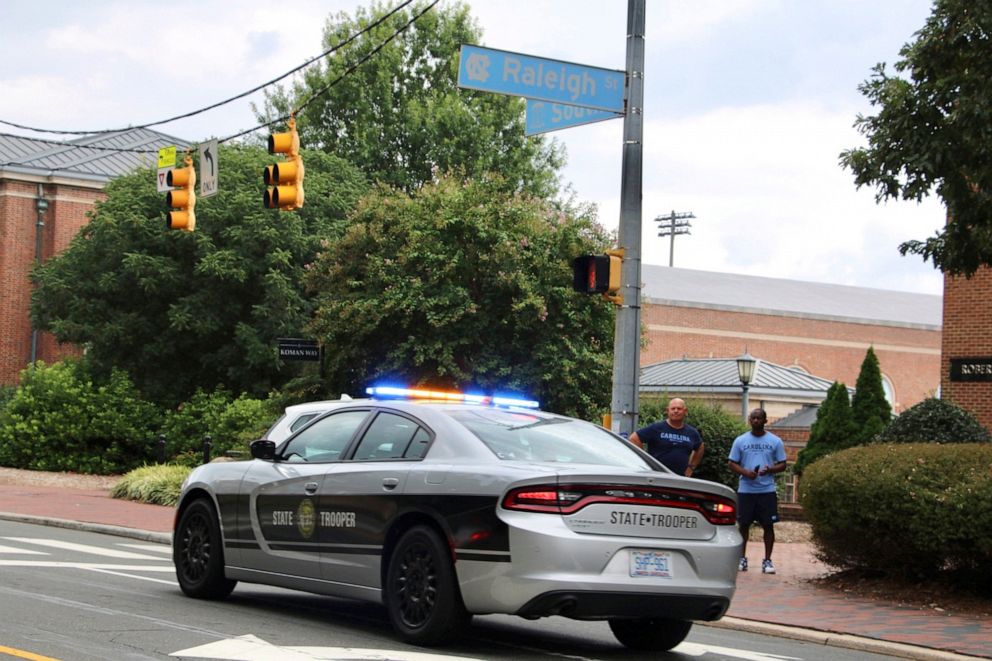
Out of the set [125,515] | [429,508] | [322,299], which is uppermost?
[322,299]

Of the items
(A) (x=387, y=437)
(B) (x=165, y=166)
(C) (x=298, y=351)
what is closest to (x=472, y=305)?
(C) (x=298, y=351)

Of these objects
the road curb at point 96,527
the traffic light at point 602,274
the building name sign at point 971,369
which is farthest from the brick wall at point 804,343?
the traffic light at point 602,274

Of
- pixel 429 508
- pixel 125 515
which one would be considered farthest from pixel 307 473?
pixel 125 515

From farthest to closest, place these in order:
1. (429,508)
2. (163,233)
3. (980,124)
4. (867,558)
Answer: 1. (163,233)
2. (980,124)
3. (867,558)
4. (429,508)

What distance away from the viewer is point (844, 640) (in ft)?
34.7

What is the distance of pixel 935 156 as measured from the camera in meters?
15.2

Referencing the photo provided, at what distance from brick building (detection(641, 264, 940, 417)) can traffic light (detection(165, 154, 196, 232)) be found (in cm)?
4022

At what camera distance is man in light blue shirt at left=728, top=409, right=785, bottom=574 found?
15266mm

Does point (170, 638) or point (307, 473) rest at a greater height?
point (307, 473)

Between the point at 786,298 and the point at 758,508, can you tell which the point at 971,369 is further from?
the point at 786,298

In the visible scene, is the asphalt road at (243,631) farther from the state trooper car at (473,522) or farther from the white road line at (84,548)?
the white road line at (84,548)

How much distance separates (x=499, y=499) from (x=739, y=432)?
17.9m

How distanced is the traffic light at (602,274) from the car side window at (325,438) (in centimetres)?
467

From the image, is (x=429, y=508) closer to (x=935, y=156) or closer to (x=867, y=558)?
(x=867, y=558)
